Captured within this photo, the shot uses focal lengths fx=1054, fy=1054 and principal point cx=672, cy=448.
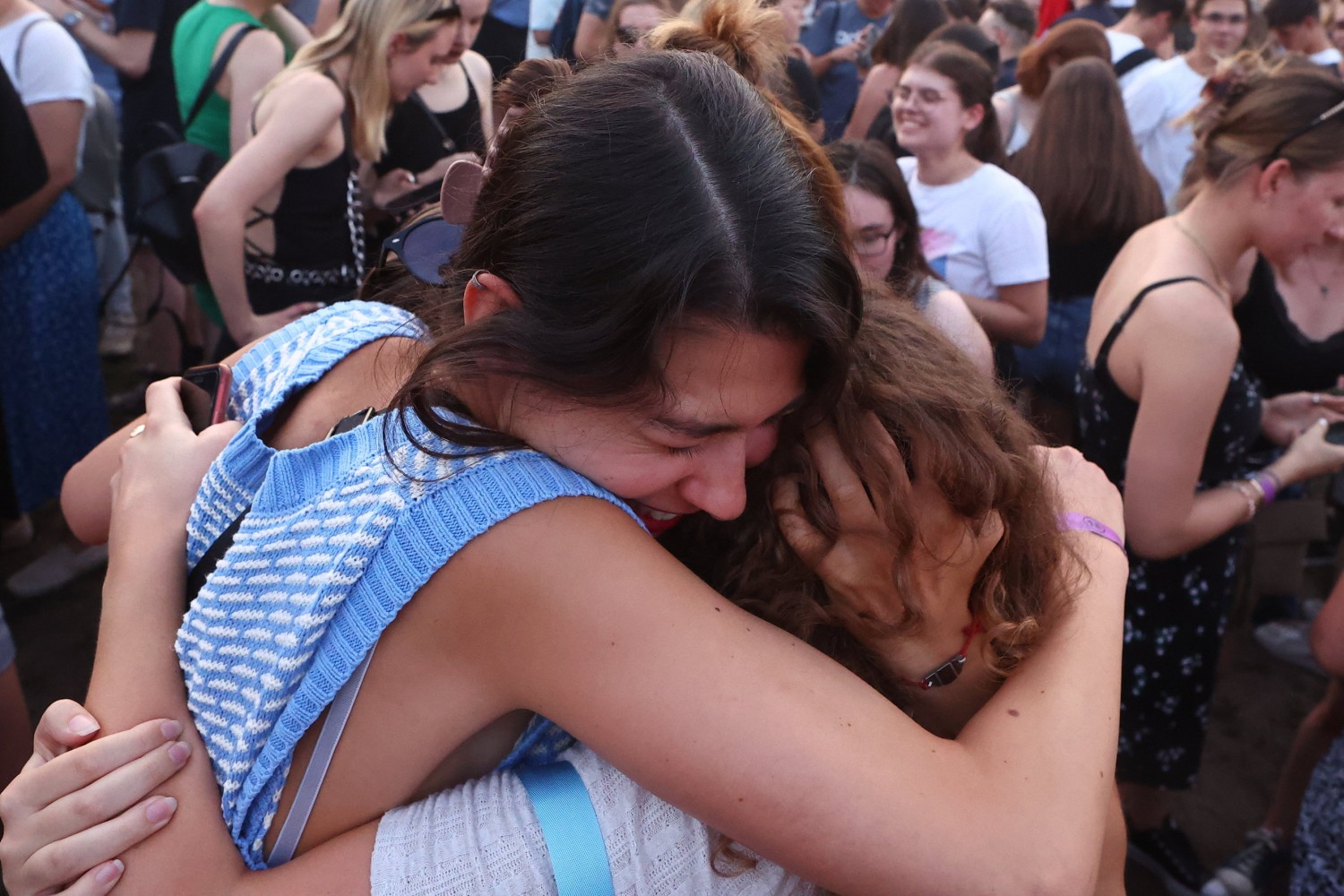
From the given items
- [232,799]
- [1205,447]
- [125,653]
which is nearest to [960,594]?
[232,799]

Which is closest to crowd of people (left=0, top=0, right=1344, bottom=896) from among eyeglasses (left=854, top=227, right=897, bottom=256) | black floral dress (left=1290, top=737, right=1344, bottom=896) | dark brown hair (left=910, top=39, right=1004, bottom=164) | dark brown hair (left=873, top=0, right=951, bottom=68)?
black floral dress (left=1290, top=737, right=1344, bottom=896)

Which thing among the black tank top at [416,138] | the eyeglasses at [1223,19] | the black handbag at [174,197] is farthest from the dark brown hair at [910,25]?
the black handbag at [174,197]

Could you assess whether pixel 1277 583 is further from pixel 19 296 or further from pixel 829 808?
pixel 19 296

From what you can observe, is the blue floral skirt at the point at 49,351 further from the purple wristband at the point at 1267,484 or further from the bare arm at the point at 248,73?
the purple wristband at the point at 1267,484

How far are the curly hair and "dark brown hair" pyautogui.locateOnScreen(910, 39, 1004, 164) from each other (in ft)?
9.79

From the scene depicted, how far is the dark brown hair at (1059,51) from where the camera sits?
202 inches

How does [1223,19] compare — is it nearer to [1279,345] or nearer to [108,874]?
[1279,345]

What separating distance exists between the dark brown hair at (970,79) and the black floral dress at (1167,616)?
1.62 m

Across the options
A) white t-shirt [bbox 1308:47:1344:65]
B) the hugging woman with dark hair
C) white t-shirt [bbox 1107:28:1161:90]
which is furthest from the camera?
white t-shirt [bbox 1308:47:1344:65]

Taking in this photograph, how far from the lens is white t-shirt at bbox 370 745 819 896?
112cm

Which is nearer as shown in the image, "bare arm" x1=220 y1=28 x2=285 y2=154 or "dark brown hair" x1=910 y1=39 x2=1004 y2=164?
"bare arm" x1=220 y1=28 x2=285 y2=154

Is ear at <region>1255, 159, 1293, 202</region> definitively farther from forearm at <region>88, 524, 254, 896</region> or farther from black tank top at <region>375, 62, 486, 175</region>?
forearm at <region>88, 524, 254, 896</region>

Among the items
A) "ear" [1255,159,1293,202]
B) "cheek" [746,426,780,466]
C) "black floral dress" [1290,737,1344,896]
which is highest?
"cheek" [746,426,780,466]

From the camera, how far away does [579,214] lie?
1.06 metres
